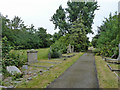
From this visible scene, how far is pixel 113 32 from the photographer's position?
12859 mm

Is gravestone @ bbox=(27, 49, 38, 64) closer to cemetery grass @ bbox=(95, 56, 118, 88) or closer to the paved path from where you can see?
the paved path

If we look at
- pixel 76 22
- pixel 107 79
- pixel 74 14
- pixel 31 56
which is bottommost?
pixel 107 79


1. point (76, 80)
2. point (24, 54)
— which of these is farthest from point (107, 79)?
point (24, 54)

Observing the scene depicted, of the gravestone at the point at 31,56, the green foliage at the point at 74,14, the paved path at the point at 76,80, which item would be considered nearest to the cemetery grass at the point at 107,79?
the paved path at the point at 76,80

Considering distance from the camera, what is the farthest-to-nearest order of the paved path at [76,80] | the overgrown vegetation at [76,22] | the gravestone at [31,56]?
the overgrown vegetation at [76,22]
the gravestone at [31,56]
the paved path at [76,80]

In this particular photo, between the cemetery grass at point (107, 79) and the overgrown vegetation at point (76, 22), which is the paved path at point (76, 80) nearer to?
the cemetery grass at point (107, 79)


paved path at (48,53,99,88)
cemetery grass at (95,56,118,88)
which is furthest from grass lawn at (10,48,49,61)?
cemetery grass at (95,56,118,88)

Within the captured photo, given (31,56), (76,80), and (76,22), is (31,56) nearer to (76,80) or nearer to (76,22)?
(76,80)

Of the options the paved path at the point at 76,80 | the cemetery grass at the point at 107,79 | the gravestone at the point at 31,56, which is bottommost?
the cemetery grass at the point at 107,79

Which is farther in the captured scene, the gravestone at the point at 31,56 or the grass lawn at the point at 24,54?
the gravestone at the point at 31,56

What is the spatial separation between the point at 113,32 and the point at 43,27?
1836 cm

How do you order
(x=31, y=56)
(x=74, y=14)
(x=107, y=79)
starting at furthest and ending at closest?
1. (x=74, y=14)
2. (x=31, y=56)
3. (x=107, y=79)

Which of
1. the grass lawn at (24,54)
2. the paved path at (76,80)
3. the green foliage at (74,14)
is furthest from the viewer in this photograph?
the green foliage at (74,14)

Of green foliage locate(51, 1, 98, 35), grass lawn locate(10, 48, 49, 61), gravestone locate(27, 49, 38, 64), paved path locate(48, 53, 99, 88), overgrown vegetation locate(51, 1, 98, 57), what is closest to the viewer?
paved path locate(48, 53, 99, 88)
